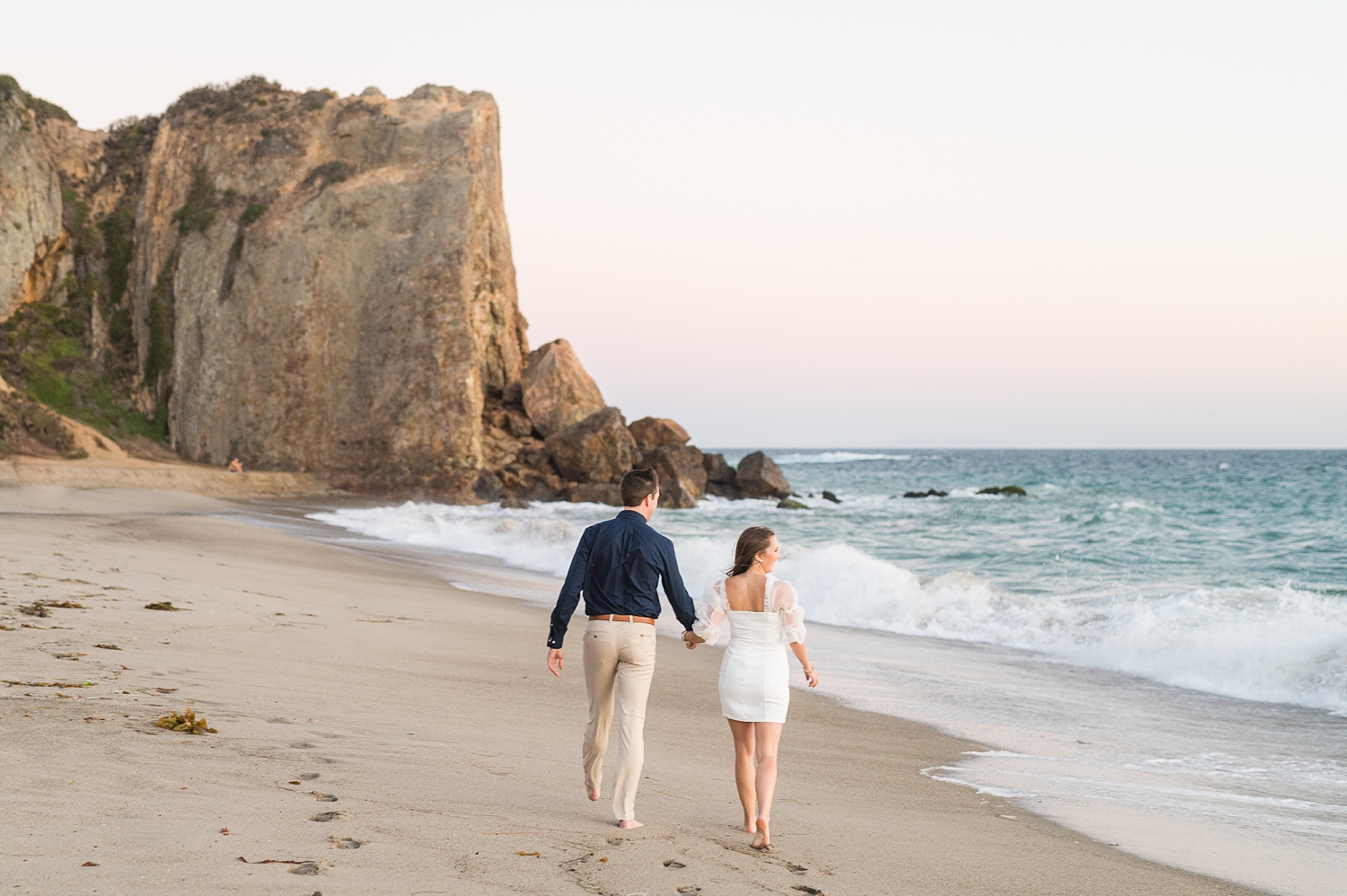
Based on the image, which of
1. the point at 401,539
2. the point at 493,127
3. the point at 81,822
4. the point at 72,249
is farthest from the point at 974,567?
the point at 72,249

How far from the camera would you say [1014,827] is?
4.73 m

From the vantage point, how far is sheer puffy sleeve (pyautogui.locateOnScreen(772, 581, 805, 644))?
166 inches

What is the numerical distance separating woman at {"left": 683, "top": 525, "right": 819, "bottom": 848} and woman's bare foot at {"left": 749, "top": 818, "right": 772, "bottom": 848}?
59mm

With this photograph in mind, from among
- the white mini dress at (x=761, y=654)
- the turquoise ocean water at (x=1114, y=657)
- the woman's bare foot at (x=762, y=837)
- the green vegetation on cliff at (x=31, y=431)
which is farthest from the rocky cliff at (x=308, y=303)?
the woman's bare foot at (x=762, y=837)

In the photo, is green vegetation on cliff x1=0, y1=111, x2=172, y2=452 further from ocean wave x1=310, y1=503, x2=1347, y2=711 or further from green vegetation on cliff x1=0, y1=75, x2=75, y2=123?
ocean wave x1=310, y1=503, x2=1347, y2=711

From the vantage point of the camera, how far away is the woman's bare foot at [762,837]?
3982mm

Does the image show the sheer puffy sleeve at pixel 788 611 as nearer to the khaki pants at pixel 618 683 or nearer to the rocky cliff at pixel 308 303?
the khaki pants at pixel 618 683

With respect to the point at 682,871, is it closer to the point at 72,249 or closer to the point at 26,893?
the point at 26,893

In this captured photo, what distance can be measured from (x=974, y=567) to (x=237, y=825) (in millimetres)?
16901

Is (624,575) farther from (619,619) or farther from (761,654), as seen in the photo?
(761,654)

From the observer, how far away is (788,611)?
13.9 ft

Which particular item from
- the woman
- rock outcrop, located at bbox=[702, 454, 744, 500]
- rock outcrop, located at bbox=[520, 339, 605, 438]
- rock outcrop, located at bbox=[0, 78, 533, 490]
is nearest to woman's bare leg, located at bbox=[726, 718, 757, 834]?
the woman

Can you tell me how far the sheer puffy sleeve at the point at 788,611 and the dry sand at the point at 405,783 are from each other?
0.87 meters

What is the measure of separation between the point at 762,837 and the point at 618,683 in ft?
2.88
